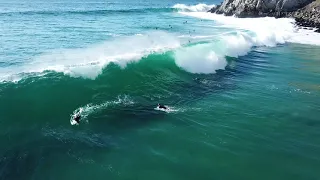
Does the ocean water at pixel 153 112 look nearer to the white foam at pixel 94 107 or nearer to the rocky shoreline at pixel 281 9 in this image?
the white foam at pixel 94 107

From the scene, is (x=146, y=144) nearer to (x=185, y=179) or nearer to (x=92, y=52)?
(x=185, y=179)

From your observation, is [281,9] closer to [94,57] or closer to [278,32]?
[278,32]

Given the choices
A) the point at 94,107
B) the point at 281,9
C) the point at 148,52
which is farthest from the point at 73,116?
the point at 281,9

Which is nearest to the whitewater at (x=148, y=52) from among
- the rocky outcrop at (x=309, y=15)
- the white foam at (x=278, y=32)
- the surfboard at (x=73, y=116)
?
the white foam at (x=278, y=32)

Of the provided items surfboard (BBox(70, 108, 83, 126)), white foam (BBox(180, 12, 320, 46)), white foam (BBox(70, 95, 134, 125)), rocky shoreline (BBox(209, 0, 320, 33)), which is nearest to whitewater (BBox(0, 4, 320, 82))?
white foam (BBox(180, 12, 320, 46))

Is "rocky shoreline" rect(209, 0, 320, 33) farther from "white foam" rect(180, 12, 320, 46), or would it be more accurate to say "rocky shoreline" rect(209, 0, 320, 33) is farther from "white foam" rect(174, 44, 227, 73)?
"white foam" rect(174, 44, 227, 73)
